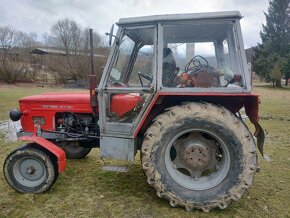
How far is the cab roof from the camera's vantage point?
131 inches

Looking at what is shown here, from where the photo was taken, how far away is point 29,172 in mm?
3869

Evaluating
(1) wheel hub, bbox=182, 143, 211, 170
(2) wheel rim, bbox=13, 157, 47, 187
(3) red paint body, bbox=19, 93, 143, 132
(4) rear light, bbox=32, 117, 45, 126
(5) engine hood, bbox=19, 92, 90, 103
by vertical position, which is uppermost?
(5) engine hood, bbox=19, 92, 90, 103

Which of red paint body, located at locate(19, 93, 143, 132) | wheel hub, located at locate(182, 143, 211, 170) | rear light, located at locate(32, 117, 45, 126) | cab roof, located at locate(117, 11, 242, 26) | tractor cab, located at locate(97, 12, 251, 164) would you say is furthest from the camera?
rear light, located at locate(32, 117, 45, 126)

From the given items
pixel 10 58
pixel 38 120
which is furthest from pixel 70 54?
pixel 38 120

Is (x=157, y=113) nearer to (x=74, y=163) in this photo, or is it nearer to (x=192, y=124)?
(x=192, y=124)

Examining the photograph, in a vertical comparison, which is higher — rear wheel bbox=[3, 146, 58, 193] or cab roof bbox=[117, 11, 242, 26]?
cab roof bbox=[117, 11, 242, 26]

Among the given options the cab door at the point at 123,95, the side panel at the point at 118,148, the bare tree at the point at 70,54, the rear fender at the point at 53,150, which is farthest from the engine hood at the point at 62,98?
the bare tree at the point at 70,54

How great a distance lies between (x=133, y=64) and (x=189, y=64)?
0.80 m

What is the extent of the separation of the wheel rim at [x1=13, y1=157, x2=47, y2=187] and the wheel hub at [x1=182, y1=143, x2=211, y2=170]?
1.88 meters

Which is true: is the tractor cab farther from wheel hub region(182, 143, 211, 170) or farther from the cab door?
wheel hub region(182, 143, 211, 170)

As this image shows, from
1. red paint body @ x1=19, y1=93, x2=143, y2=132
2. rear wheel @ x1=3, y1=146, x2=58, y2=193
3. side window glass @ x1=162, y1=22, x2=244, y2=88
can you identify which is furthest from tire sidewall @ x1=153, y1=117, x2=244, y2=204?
rear wheel @ x1=3, y1=146, x2=58, y2=193

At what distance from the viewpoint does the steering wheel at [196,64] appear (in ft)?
12.2

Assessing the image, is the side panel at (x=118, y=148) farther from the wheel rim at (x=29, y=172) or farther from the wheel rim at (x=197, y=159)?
the wheel rim at (x=29, y=172)

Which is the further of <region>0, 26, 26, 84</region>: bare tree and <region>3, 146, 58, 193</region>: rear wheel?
<region>0, 26, 26, 84</region>: bare tree
